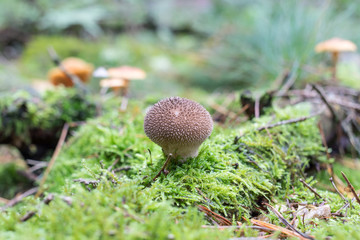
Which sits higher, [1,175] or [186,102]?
[186,102]

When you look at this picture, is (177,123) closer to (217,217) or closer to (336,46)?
(217,217)

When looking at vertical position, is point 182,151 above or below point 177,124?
below

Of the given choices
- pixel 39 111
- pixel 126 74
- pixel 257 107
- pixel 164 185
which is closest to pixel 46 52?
pixel 126 74

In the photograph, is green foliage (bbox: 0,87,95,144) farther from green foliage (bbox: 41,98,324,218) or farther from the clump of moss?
green foliage (bbox: 41,98,324,218)


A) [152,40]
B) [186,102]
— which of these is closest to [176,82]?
[152,40]

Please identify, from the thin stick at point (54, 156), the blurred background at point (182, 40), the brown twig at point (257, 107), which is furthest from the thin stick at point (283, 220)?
the blurred background at point (182, 40)

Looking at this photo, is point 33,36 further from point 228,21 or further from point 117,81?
point 117,81

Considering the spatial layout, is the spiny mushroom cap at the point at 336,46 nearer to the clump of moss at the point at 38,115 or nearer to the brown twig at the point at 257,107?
the brown twig at the point at 257,107
